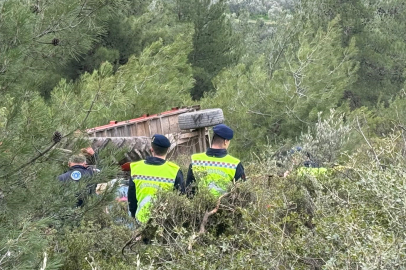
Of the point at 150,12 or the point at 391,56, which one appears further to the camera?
the point at 391,56

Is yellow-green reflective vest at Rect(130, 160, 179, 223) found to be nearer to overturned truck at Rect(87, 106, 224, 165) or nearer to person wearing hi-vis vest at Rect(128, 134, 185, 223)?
person wearing hi-vis vest at Rect(128, 134, 185, 223)

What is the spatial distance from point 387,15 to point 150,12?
10.7 m

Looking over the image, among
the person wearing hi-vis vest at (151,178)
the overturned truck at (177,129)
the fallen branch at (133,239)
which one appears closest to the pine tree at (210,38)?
the overturned truck at (177,129)

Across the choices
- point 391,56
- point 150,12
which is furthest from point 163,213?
point 391,56

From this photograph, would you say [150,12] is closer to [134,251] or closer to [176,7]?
[176,7]

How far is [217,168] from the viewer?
522 cm

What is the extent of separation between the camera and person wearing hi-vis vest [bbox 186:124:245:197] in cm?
488

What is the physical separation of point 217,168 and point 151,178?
55 centimetres

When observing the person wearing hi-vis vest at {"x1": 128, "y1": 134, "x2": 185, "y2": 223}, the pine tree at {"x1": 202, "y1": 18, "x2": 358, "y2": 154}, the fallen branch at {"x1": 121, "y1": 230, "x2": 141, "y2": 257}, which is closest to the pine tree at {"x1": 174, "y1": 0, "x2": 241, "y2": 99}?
the pine tree at {"x1": 202, "y1": 18, "x2": 358, "y2": 154}

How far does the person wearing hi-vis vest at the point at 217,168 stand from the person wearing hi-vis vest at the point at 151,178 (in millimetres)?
129

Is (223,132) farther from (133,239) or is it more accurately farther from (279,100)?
(279,100)

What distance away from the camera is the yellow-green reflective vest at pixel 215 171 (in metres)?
4.86

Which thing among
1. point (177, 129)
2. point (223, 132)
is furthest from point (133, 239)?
point (177, 129)

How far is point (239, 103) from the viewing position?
17.0 metres
